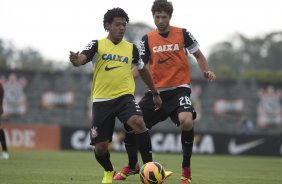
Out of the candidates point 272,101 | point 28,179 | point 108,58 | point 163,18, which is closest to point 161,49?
point 163,18

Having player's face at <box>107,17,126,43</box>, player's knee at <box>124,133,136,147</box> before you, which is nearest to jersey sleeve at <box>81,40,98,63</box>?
player's face at <box>107,17,126,43</box>

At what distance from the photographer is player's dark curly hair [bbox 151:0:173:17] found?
1138 centimetres

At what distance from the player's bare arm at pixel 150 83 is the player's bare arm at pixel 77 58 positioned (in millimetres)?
1040

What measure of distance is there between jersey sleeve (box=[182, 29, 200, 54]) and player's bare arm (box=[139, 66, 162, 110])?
101 centimetres

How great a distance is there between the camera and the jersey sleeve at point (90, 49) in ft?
34.0

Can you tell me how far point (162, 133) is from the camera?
3250 cm

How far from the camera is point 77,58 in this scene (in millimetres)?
9844

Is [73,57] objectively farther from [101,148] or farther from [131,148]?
[131,148]

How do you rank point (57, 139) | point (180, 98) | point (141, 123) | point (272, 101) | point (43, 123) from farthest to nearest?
point (272, 101), point (43, 123), point (57, 139), point (180, 98), point (141, 123)

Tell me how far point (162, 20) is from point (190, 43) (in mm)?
589

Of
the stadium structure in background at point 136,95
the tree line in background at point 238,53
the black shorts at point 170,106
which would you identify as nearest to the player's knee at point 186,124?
the black shorts at point 170,106

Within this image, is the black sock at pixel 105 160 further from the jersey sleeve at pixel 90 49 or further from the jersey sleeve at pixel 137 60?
the jersey sleeve at pixel 90 49

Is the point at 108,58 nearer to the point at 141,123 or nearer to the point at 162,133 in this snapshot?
the point at 141,123

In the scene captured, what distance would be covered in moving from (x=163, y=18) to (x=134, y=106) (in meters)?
1.78
